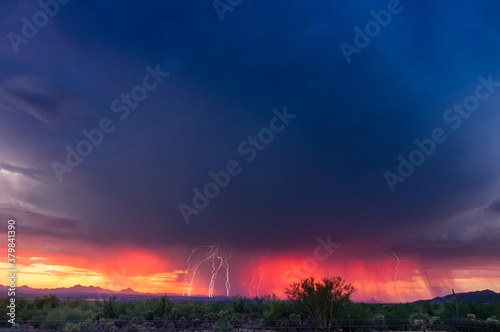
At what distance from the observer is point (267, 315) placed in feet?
76.3

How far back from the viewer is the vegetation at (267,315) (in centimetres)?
2109

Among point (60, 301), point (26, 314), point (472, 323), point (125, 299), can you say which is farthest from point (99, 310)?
point (472, 323)

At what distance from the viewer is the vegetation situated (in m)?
21.1

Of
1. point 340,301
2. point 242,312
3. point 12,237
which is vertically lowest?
point 242,312

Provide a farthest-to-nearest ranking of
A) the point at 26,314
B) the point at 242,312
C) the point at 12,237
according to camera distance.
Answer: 1. the point at 242,312
2. the point at 26,314
3. the point at 12,237

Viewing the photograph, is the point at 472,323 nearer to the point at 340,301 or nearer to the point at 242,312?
the point at 340,301

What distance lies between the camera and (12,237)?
53.7 feet

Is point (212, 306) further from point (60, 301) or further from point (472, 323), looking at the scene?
point (472, 323)

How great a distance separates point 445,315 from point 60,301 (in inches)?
1314

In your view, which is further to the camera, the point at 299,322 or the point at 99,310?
the point at 99,310

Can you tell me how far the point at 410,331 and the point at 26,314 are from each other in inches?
1053

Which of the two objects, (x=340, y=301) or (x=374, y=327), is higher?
(x=340, y=301)

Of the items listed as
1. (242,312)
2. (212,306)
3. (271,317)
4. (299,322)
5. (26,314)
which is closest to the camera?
(299,322)

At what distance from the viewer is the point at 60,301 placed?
3462 centimetres
